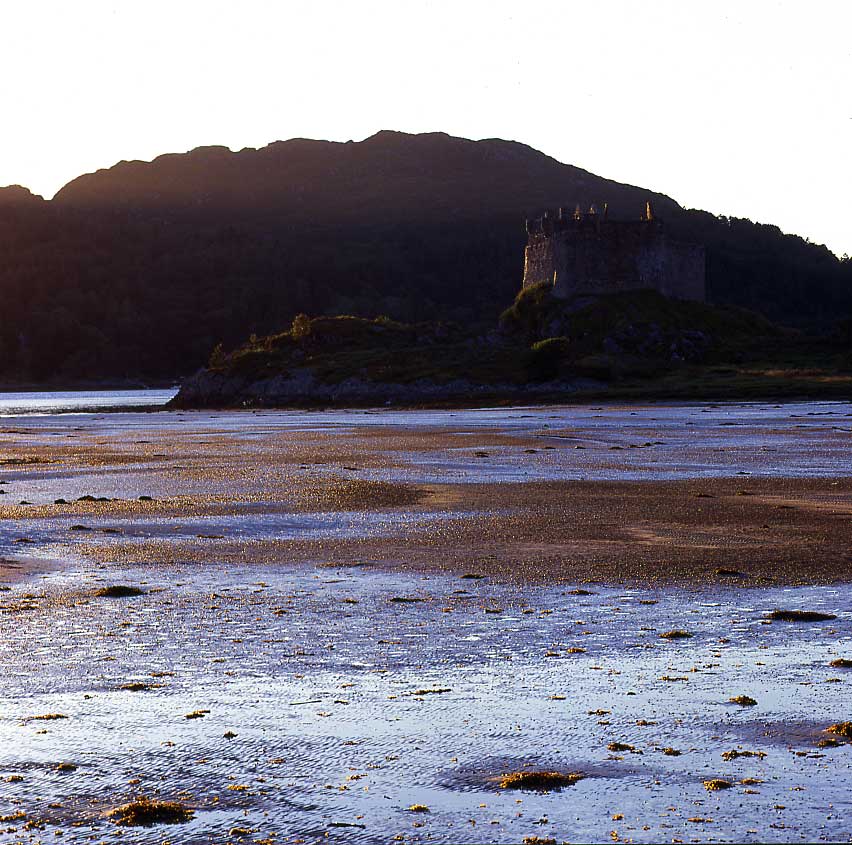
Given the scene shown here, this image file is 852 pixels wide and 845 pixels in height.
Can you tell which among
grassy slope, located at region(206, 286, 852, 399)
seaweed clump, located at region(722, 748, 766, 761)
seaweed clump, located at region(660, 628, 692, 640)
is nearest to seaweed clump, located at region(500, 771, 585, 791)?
seaweed clump, located at region(722, 748, 766, 761)

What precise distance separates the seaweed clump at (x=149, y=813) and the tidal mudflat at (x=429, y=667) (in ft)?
0.11

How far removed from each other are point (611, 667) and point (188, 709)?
360 centimetres

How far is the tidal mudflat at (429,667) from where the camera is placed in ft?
24.9

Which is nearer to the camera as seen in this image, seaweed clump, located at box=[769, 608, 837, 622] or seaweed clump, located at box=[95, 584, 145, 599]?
seaweed clump, located at box=[769, 608, 837, 622]

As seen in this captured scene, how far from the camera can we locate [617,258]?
438ft

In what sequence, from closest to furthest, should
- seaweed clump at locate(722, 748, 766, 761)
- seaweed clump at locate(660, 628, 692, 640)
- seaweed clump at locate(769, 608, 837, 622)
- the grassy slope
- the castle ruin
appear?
seaweed clump at locate(722, 748, 766, 761) < seaweed clump at locate(660, 628, 692, 640) < seaweed clump at locate(769, 608, 837, 622) < the grassy slope < the castle ruin

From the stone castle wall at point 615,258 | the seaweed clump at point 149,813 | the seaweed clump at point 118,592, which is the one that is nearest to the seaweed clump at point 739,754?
the seaweed clump at point 149,813

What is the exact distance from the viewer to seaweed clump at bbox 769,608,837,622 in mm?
12784

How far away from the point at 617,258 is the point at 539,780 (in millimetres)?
128540

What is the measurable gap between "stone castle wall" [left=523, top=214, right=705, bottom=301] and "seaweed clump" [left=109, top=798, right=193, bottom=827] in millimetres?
127948

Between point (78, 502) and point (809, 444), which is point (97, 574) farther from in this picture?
point (809, 444)

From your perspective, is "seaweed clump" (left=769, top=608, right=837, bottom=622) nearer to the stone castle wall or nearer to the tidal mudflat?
the tidal mudflat

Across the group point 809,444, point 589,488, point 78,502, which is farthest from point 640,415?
point 78,502

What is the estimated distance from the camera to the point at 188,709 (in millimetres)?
9750
